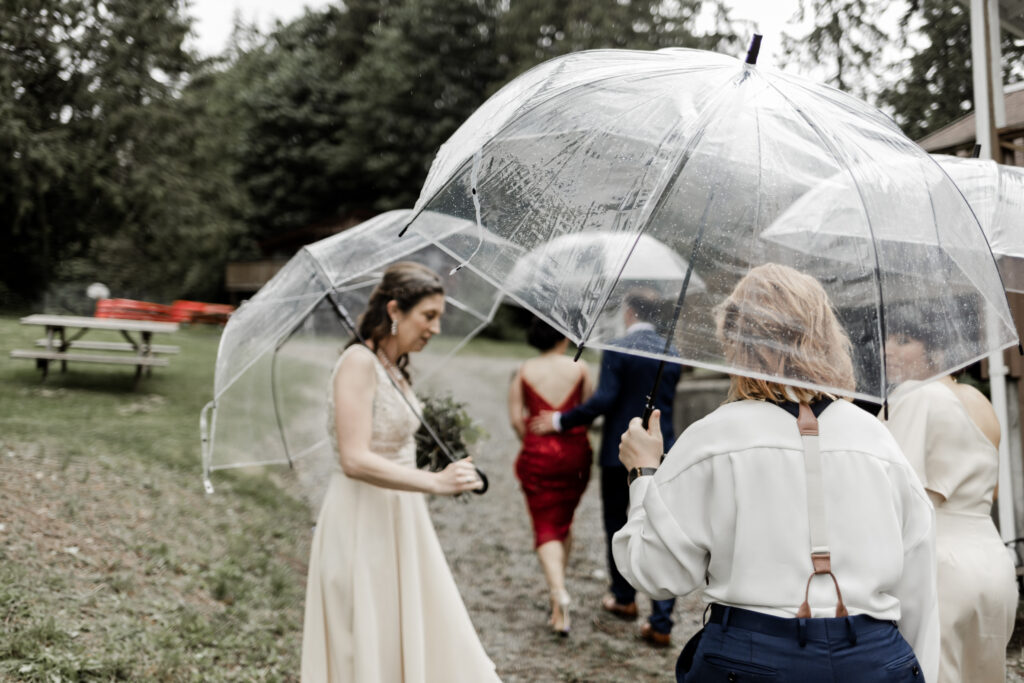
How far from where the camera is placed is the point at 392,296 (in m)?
4.00

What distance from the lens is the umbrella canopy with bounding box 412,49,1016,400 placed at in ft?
8.43

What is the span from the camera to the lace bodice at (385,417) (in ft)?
12.8

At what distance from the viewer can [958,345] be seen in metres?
2.75

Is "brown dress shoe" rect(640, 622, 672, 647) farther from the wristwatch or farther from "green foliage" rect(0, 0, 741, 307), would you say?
"green foliage" rect(0, 0, 741, 307)

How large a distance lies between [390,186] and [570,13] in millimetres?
10455

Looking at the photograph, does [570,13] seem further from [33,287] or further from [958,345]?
[958,345]

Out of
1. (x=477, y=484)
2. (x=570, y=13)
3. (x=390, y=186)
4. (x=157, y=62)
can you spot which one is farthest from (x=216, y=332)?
A: (x=477, y=484)

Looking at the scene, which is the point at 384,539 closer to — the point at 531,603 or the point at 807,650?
the point at 807,650

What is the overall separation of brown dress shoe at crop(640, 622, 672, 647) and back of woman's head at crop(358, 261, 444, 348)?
Result: 3.21 metres

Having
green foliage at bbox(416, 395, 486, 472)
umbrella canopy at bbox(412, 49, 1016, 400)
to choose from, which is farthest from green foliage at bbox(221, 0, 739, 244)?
umbrella canopy at bbox(412, 49, 1016, 400)

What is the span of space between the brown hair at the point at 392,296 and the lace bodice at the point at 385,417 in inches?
4.4

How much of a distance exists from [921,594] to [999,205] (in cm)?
194

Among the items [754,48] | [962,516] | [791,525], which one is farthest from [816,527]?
[962,516]

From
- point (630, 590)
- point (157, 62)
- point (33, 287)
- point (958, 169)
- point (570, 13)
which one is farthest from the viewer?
point (570, 13)
